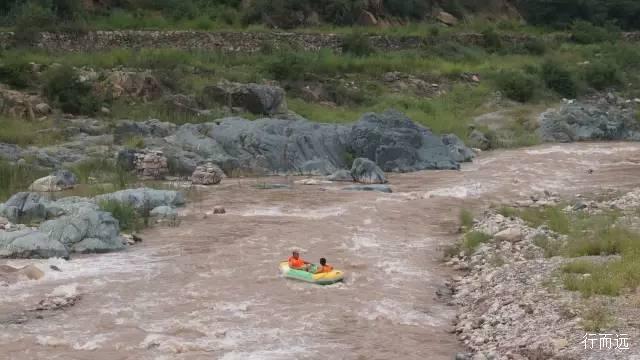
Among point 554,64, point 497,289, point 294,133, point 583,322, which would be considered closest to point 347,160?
point 294,133

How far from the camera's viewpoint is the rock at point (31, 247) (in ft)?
45.8

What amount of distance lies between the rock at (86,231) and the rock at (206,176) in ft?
21.2

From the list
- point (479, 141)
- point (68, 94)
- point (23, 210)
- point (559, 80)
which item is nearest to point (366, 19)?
point (559, 80)

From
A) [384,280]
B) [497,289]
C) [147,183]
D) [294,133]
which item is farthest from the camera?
[294,133]

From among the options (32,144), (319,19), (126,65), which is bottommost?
(32,144)

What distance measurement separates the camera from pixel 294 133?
25672 mm

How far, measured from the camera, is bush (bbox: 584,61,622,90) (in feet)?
139

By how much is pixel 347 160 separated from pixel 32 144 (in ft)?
30.9

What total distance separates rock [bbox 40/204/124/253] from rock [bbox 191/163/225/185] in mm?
6457

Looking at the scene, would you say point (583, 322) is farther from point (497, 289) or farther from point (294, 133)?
point (294, 133)

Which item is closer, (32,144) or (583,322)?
(583,322)

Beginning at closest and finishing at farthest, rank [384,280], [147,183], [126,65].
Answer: [384,280], [147,183], [126,65]

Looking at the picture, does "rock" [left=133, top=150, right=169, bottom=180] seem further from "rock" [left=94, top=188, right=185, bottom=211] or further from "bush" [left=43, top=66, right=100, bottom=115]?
"bush" [left=43, top=66, right=100, bottom=115]

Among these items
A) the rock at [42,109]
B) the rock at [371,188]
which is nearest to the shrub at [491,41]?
the rock at [371,188]
